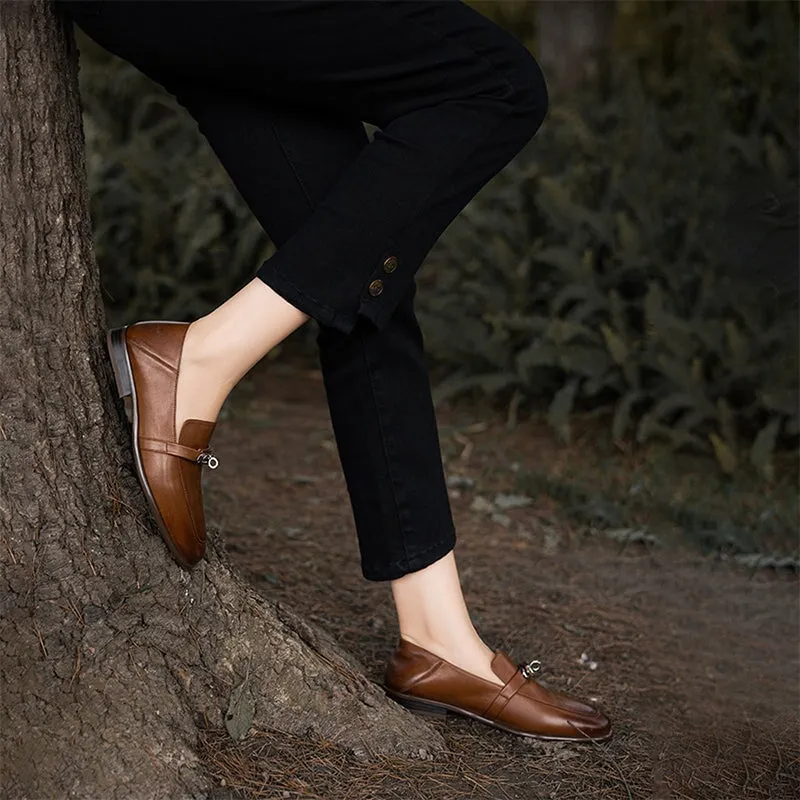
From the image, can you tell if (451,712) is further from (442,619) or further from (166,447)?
(166,447)

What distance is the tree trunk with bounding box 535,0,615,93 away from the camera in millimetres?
5273

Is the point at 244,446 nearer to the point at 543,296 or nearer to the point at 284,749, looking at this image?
the point at 543,296

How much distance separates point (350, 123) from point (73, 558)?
0.82m

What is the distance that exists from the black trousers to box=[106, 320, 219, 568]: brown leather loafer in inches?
8.1

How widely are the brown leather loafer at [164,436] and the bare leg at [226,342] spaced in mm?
16

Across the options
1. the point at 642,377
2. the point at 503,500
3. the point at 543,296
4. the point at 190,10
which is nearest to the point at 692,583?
the point at 503,500

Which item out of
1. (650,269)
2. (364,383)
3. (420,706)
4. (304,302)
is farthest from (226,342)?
(650,269)

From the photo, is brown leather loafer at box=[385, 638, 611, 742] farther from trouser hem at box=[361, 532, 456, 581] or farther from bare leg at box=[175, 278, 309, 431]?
bare leg at box=[175, 278, 309, 431]

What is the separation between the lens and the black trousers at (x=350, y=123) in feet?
5.55

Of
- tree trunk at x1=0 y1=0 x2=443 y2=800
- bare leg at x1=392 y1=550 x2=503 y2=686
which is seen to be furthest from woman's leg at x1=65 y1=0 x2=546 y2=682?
bare leg at x1=392 y1=550 x2=503 y2=686

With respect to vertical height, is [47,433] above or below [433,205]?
below

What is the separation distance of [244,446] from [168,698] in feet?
7.33

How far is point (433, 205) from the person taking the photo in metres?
1.79

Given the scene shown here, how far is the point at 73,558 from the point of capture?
5.80 feet
